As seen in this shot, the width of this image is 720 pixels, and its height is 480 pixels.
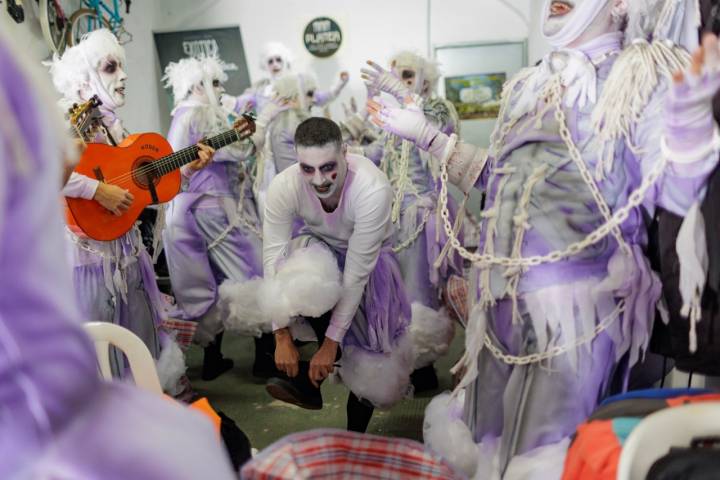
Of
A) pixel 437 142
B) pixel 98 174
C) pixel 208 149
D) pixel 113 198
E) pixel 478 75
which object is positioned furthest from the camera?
pixel 478 75

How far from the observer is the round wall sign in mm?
7004

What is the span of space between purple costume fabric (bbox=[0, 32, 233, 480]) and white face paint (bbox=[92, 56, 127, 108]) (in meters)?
2.43

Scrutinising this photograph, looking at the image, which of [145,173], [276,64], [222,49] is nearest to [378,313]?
[145,173]

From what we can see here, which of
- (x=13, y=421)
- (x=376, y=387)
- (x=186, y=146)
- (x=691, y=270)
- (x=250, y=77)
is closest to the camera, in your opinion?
(x=13, y=421)

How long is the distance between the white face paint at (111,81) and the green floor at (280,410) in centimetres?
156

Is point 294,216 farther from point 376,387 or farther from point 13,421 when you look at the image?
point 13,421

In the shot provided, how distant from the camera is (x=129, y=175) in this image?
9.46 ft

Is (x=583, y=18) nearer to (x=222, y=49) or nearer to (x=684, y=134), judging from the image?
(x=684, y=134)

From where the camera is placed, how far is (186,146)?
A: 3.64m

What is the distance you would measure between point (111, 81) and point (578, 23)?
6.88ft

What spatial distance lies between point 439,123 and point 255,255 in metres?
1.27

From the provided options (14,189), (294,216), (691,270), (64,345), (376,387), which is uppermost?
(14,189)

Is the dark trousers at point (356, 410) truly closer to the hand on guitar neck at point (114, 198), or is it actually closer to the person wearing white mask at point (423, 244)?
the person wearing white mask at point (423, 244)

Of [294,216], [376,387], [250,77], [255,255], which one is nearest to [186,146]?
[255,255]
